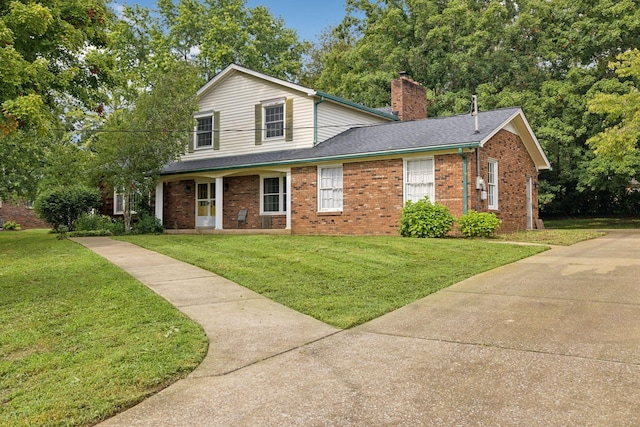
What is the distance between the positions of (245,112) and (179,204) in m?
4.83

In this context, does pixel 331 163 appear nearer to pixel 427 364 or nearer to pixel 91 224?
pixel 91 224

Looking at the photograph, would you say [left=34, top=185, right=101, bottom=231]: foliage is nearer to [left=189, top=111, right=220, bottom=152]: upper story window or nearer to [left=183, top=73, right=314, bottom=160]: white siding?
[left=183, top=73, right=314, bottom=160]: white siding

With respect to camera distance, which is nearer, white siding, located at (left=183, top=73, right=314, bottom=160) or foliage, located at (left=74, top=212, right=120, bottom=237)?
white siding, located at (left=183, top=73, right=314, bottom=160)

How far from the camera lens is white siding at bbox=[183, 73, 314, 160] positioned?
1892 cm

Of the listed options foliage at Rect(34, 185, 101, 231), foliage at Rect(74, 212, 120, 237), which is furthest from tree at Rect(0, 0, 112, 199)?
foliage at Rect(34, 185, 101, 231)

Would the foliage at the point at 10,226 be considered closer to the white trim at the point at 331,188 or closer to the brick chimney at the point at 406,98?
the white trim at the point at 331,188

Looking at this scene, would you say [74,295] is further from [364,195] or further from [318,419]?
[364,195]

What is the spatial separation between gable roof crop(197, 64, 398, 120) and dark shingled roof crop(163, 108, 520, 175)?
1.19m

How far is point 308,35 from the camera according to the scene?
42531 millimetres

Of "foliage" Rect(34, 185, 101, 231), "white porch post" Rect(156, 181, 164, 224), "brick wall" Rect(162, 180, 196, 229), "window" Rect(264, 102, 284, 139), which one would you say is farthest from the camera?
"white porch post" Rect(156, 181, 164, 224)

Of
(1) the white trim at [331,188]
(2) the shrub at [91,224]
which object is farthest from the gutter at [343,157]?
(2) the shrub at [91,224]

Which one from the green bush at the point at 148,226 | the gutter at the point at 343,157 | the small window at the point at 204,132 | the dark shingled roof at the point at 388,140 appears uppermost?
the small window at the point at 204,132

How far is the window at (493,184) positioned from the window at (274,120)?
25.8ft

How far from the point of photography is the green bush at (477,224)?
13500mm
